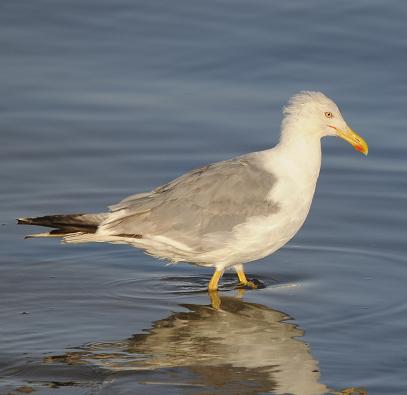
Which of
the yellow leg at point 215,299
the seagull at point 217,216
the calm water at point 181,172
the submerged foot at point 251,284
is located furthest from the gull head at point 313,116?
the yellow leg at point 215,299

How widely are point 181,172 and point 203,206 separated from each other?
2.57 metres

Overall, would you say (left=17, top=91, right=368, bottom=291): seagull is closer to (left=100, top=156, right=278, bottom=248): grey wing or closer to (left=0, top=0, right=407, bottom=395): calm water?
(left=100, top=156, right=278, bottom=248): grey wing

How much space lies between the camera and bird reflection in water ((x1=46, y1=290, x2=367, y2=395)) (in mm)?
7266

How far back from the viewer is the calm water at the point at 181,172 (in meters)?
7.65

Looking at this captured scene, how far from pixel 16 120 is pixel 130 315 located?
16.0 ft

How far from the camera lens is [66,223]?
8.86 meters

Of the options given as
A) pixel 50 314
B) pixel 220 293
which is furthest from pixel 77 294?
pixel 220 293

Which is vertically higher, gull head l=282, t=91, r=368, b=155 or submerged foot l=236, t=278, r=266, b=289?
gull head l=282, t=91, r=368, b=155

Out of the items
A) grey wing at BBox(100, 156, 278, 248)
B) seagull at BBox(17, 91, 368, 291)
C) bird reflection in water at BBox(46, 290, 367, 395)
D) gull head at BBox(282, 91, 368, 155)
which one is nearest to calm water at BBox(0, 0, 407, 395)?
bird reflection in water at BBox(46, 290, 367, 395)

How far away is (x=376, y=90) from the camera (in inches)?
535

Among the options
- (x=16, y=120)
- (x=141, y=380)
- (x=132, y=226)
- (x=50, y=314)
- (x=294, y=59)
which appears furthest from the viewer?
(x=294, y=59)

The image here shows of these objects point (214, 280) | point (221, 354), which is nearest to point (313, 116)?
point (214, 280)

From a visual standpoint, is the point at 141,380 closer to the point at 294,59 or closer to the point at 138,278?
the point at 138,278

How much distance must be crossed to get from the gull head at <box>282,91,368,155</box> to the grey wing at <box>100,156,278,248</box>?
538 mm
